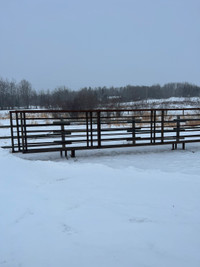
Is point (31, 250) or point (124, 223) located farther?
point (124, 223)

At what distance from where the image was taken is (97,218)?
2611 mm

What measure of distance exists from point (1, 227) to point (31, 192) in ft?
3.11

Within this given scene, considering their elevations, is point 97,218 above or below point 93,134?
below

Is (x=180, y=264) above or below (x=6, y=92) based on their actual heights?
below

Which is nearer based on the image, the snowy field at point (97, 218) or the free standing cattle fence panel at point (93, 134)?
the snowy field at point (97, 218)

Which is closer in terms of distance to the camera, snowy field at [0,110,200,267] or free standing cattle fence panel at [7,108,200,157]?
snowy field at [0,110,200,267]

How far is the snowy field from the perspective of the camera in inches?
78.2

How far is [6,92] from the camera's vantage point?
69.7 m

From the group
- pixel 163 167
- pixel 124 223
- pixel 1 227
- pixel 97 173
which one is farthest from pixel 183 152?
pixel 1 227

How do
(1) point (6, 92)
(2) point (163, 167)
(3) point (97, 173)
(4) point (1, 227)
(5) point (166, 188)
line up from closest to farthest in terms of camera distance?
(4) point (1, 227)
(5) point (166, 188)
(3) point (97, 173)
(2) point (163, 167)
(1) point (6, 92)

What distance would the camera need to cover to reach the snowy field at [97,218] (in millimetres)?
1987

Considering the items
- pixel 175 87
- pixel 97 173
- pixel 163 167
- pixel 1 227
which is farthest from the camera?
pixel 175 87

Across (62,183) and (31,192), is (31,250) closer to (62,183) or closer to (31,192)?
(31,192)

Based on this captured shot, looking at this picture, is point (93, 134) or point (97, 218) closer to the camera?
point (97, 218)
